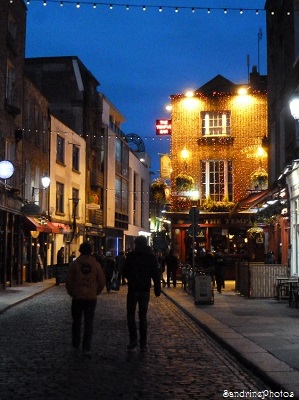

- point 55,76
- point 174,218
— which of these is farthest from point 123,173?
point 174,218

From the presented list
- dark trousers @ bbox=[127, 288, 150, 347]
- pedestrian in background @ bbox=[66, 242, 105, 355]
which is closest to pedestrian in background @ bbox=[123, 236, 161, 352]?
dark trousers @ bbox=[127, 288, 150, 347]

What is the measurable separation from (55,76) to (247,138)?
18.2m

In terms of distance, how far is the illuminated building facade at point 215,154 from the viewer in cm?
3622

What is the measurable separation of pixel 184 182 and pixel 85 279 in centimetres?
2442

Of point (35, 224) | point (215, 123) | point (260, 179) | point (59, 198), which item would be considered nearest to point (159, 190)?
point (59, 198)

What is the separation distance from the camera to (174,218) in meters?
36.4

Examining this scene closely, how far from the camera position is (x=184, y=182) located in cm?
3531

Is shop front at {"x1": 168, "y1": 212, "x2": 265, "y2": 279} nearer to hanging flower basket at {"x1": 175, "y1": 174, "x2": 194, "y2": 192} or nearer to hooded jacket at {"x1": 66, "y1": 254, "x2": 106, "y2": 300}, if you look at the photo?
hanging flower basket at {"x1": 175, "y1": 174, "x2": 194, "y2": 192}

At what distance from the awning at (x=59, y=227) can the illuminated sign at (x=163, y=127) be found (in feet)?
28.4

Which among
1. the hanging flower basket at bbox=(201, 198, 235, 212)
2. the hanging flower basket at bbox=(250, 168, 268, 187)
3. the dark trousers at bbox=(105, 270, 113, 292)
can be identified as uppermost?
the hanging flower basket at bbox=(250, 168, 268, 187)

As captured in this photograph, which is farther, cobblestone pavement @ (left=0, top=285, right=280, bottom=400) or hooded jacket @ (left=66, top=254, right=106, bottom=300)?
hooded jacket @ (left=66, top=254, right=106, bottom=300)

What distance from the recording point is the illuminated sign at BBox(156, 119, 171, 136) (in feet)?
149

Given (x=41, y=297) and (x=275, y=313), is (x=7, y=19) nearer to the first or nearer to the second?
(x=41, y=297)

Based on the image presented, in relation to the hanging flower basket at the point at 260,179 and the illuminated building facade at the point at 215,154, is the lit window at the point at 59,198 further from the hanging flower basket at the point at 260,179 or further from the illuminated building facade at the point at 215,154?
the hanging flower basket at the point at 260,179
